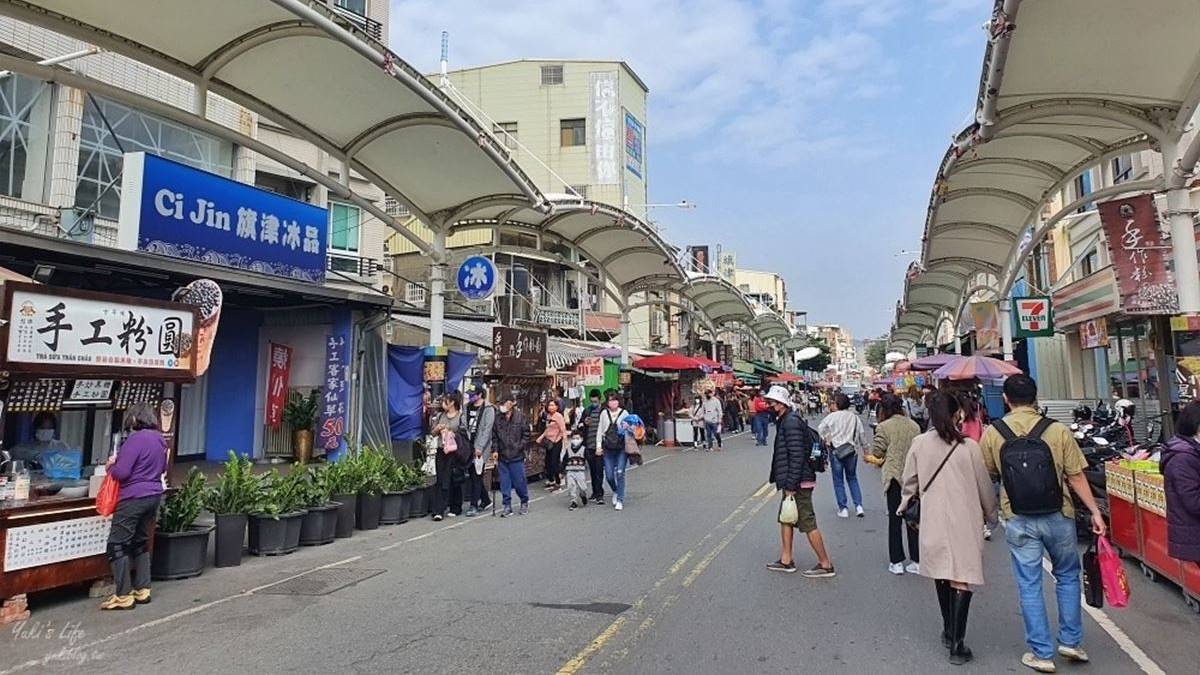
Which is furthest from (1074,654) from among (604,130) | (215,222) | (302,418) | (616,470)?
(604,130)

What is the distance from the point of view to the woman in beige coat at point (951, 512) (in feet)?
15.8

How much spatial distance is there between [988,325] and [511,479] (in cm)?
1396

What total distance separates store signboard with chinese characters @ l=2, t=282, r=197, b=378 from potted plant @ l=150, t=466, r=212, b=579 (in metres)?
1.26

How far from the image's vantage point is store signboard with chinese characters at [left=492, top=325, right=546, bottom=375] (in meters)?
14.1

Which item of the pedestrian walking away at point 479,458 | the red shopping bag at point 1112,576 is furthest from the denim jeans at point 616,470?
the red shopping bag at point 1112,576

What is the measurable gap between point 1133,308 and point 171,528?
39.7 feet

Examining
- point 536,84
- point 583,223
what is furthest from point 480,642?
point 536,84

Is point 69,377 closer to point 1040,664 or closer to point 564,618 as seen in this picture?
point 564,618

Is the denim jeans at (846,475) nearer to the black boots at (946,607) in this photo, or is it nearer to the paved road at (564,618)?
the paved road at (564,618)

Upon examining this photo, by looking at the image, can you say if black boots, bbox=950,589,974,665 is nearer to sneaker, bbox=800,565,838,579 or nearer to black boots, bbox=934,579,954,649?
black boots, bbox=934,579,954,649

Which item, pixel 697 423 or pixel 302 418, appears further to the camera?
pixel 697 423

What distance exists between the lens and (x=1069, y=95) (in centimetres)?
988

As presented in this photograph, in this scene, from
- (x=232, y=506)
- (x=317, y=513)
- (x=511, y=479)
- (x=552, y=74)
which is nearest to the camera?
(x=232, y=506)

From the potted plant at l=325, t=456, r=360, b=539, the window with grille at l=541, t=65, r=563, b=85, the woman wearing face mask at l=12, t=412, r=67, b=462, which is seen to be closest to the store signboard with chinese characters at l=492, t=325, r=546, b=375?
the potted plant at l=325, t=456, r=360, b=539
